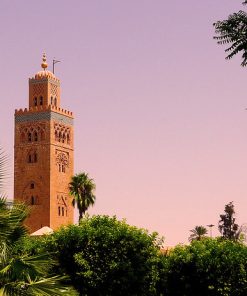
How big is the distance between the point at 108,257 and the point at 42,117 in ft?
232

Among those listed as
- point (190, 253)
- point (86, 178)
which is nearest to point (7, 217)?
point (190, 253)

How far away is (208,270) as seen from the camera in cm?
2991

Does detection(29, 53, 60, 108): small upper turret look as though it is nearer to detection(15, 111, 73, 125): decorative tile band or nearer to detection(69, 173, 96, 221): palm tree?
detection(15, 111, 73, 125): decorative tile band

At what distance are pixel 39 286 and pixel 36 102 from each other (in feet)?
286

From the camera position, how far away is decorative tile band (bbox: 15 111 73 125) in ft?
325

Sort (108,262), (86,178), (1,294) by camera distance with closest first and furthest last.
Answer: (1,294)
(108,262)
(86,178)

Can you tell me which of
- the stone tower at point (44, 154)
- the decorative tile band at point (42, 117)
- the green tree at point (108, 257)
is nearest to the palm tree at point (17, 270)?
the green tree at point (108, 257)

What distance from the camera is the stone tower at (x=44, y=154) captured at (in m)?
96.7

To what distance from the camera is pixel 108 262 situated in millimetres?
29719

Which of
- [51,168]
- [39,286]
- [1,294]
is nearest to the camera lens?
[1,294]

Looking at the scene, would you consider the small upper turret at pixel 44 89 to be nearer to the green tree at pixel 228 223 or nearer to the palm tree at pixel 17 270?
the green tree at pixel 228 223

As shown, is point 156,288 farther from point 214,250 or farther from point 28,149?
point 28,149

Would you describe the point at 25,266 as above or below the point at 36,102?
below

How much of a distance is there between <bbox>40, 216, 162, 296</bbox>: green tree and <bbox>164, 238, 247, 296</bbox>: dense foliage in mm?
798
